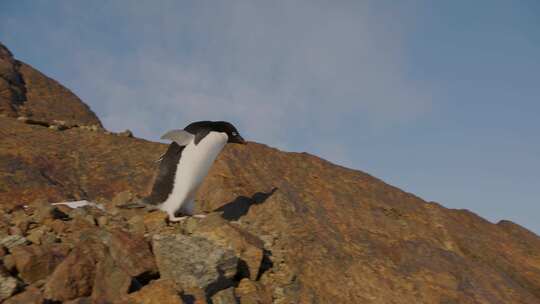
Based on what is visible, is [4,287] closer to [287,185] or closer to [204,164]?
[204,164]

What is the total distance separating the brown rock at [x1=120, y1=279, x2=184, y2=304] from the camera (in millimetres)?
4492

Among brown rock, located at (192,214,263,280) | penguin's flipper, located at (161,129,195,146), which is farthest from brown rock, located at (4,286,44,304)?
penguin's flipper, located at (161,129,195,146)

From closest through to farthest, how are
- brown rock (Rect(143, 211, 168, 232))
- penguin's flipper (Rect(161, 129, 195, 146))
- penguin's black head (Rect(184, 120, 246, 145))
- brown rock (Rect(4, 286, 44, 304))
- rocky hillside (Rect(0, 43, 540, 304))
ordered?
brown rock (Rect(4, 286, 44, 304)) → rocky hillside (Rect(0, 43, 540, 304)) → brown rock (Rect(143, 211, 168, 232)) → penguin's flipper (Rect(161, 129, 195, 146)) → penguin's black head (Rect(184, 120, 246, 145))

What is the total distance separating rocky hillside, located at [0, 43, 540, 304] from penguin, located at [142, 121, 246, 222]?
0.45 m

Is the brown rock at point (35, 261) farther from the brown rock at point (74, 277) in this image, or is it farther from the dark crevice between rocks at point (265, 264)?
the dark crevice between rocks at point (265, 264)

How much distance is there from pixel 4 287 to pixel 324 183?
6.17 metres

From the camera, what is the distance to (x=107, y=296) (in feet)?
15.5

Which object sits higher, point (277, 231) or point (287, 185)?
point (287, 185)

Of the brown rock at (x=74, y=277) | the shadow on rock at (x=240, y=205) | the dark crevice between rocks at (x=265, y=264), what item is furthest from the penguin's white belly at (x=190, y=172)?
the brown rock at (x=74, y=277)

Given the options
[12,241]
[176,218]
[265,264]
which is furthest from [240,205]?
[12,241]

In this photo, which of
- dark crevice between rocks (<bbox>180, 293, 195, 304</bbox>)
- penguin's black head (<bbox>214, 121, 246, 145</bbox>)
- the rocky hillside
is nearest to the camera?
dark crevice between rocks (<bbox>180, 293, 195, 304</bbox>)

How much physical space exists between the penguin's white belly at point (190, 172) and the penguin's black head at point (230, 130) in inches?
14.0

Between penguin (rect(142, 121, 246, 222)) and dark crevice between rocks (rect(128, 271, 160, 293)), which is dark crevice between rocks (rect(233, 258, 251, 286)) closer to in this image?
dark crevice between rocks (rect(128, 271, 160, 293))

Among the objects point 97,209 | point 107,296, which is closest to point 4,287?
point 107,296
